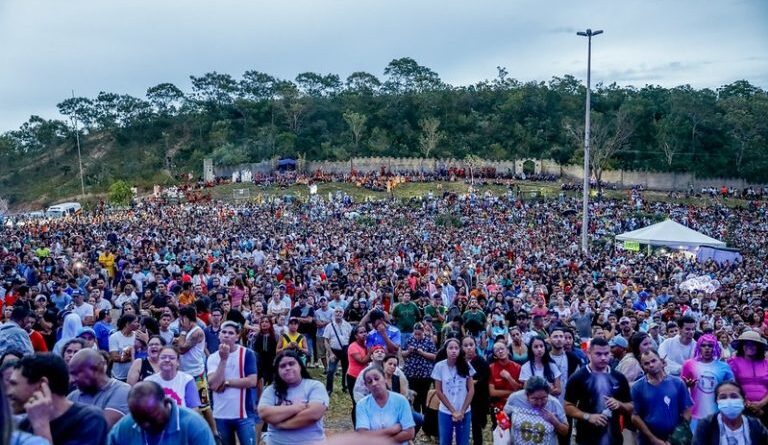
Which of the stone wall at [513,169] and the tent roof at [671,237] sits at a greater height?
the stone wall at [513,169]

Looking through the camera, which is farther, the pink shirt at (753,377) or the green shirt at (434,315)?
the green shirt at (434,315)

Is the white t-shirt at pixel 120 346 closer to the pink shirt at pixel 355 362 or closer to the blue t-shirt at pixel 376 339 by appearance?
the pink shirt at pixel 355 362

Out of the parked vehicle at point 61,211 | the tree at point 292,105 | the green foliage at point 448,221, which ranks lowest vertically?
the green foliage at point 448,221

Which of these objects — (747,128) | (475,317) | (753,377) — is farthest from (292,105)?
(753,377)

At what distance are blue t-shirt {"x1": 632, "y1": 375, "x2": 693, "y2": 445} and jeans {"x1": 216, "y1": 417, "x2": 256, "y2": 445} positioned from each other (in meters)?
3.04

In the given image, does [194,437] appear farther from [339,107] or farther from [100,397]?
[339,107]

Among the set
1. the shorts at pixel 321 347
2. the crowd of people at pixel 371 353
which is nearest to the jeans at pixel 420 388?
the crowd of people at pixel 371 353

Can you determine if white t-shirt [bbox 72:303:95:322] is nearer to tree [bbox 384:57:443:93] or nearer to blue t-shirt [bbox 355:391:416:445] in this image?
blue t-shirt [bbox 355:391:416:445]

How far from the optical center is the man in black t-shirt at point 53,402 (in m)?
3.17

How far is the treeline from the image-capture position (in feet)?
186

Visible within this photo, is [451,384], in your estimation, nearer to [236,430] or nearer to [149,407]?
[236,430]

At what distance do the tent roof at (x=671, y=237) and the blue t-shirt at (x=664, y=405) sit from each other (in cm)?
1916

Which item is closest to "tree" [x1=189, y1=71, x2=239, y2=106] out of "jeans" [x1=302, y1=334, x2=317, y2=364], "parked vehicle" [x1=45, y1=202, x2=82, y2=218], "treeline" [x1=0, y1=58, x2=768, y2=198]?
"treeline" [x1=0, y1=58, x2=768, y2=198]

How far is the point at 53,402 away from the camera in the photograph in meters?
3.26
